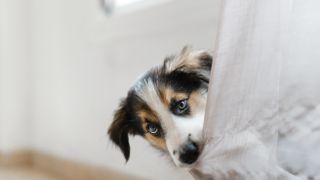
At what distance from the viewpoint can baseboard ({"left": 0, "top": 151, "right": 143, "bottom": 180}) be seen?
5.12 feet

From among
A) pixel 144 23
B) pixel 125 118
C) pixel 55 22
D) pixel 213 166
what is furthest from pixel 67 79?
pixel 213 166

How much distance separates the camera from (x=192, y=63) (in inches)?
37.0

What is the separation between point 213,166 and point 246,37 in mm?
207

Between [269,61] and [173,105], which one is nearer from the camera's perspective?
[269,61]

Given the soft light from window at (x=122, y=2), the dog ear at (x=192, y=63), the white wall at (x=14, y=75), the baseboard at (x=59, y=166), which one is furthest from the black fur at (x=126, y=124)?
the white wall at (x=14, y=75)

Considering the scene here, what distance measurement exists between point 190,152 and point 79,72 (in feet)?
3.47

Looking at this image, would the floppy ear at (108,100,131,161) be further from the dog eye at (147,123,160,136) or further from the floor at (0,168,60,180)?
the floor at (0,168,60,180)

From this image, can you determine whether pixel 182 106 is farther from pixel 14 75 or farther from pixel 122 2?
pixel 14 75

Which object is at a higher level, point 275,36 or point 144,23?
point 275,36

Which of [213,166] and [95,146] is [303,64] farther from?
[95,146]

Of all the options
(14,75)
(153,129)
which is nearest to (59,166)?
(14,75)

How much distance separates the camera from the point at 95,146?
165cm

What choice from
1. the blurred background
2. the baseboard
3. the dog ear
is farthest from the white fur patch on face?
the baseboard

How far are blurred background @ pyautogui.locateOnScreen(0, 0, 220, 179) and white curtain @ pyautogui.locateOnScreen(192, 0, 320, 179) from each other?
0.45 metres
